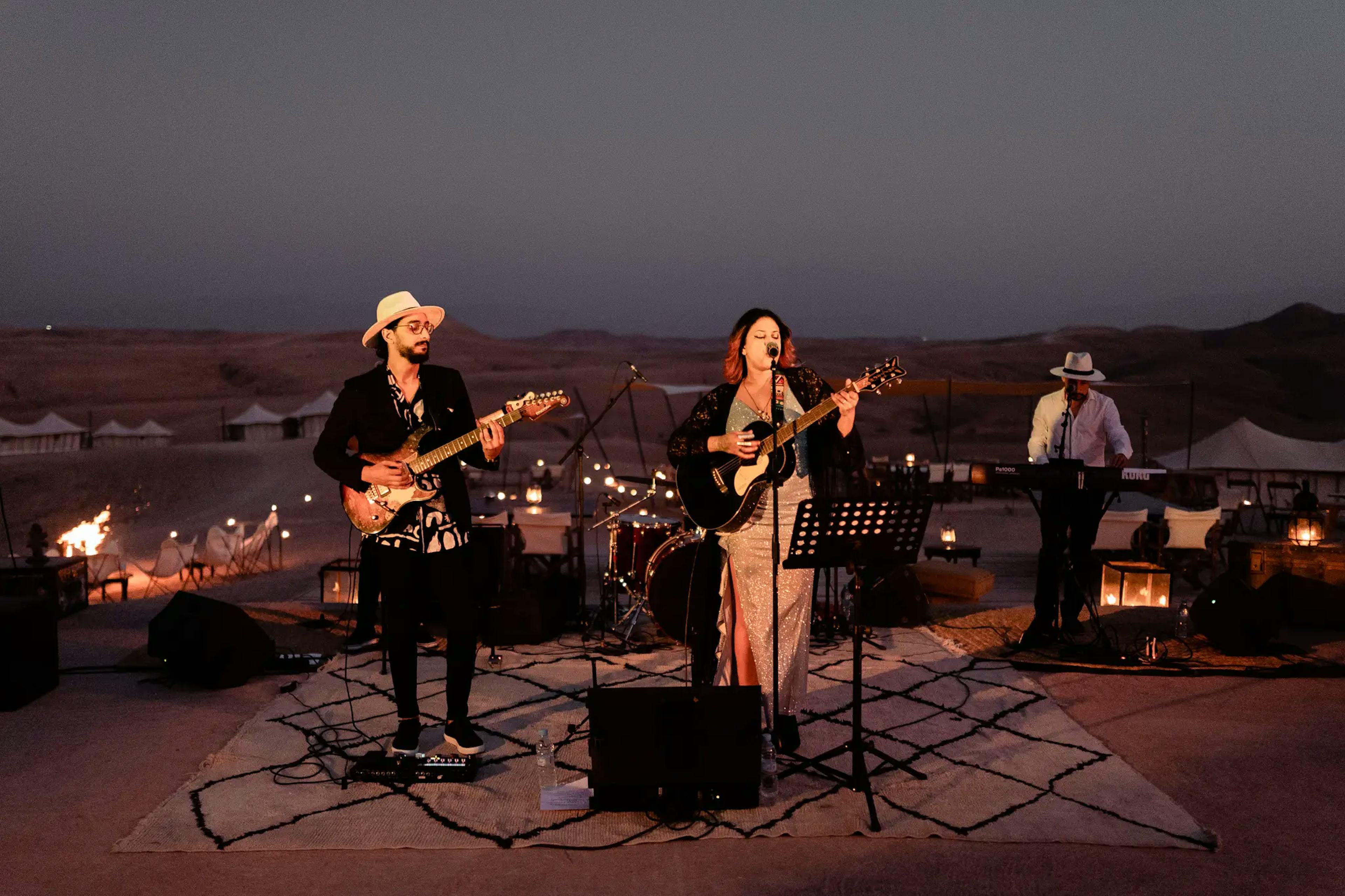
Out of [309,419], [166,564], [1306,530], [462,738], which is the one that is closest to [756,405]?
[462,738]

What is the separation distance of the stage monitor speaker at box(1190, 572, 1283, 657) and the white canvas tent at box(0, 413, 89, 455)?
114 feet

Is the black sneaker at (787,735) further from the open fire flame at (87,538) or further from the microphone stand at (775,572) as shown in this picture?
the open fire flame at (87,538)

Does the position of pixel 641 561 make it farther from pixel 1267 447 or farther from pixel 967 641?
pixel 1267 447

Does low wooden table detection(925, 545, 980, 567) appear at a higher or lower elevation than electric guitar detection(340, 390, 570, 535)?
lower

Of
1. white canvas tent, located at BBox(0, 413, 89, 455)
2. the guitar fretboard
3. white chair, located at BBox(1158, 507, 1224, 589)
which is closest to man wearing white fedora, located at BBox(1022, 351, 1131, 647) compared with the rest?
the guitar fretboard

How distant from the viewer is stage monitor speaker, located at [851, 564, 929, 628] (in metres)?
8.06

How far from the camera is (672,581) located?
6.74m

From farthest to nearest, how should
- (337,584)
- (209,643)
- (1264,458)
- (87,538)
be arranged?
(1264,458)
(87,538)
(337,584)
(209,643)

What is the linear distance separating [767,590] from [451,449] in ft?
4.98

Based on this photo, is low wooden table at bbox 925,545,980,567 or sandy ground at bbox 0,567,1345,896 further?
low wooden table at bbox 925,545,980,567

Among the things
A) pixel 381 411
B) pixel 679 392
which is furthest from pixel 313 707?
pixel 679 392

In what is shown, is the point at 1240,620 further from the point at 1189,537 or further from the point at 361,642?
the point at 361,642

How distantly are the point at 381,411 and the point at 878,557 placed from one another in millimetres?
2164

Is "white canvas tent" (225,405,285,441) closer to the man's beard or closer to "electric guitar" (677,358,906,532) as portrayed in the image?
the man's beard
